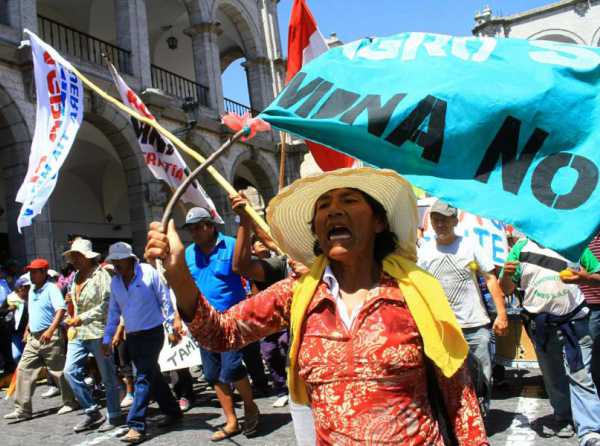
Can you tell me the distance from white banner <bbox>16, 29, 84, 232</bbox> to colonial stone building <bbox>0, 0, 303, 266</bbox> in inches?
227

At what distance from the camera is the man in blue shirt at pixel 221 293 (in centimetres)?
475

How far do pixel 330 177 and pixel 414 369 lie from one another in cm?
68

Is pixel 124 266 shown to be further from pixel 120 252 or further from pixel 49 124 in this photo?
pixel 49 124

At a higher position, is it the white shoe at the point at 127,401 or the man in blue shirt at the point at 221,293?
the man in blue shirt at the point at 221,293

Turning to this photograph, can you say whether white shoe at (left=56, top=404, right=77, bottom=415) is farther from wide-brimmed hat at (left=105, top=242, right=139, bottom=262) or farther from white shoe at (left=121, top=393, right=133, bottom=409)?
wide-brimmed hat at (left=105, top=242, right=139, bottom=262)

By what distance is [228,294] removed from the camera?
485cm

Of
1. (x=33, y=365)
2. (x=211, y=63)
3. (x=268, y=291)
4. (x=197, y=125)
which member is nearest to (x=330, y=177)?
(x=268, y=291)

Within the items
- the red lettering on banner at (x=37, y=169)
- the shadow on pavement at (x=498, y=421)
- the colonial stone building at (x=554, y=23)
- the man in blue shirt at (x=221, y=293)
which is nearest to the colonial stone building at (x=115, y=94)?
the red lettering on banner at (x=37, y=169)

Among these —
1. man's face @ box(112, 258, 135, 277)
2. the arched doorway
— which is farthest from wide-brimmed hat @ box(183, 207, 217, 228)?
the arched doorway

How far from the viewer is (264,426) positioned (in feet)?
16.4

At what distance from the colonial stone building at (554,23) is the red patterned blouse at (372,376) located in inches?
997

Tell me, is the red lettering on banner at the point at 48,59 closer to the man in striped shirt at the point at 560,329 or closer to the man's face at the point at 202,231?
the man's face at the point at 202,231

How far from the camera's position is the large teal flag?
1983 mm

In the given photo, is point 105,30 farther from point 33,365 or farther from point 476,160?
point 476,160
